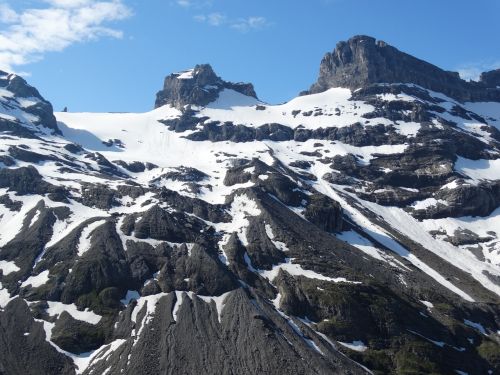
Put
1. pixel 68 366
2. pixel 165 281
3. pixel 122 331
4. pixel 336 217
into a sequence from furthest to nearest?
pixel 336 217 → pixel 165 281 → pixel 122 331 → pixel 68 366

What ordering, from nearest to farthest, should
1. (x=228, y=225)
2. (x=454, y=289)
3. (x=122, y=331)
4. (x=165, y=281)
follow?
(x=122, y=331), (x=165, y=281), (x=454, y=289), (x=228, y=225)

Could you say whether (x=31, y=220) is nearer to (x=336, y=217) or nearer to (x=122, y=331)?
(x=122, y=331)

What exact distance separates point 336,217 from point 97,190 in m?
76.0

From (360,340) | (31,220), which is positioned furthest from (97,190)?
(360,340)

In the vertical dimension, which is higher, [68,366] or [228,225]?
[228,225]

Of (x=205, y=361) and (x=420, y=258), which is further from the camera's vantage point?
(x=420, y=258)

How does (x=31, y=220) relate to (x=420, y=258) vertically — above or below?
above

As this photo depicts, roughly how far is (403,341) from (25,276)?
85763mm

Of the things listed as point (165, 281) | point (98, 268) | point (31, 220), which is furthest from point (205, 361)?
point (31, 220)

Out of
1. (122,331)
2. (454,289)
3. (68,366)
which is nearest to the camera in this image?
(68,366)

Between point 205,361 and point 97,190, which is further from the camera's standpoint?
point 97,190

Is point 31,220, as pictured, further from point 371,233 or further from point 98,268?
point 371,233

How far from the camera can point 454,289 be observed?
16050cm

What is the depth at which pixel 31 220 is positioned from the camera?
16350 centimetres
